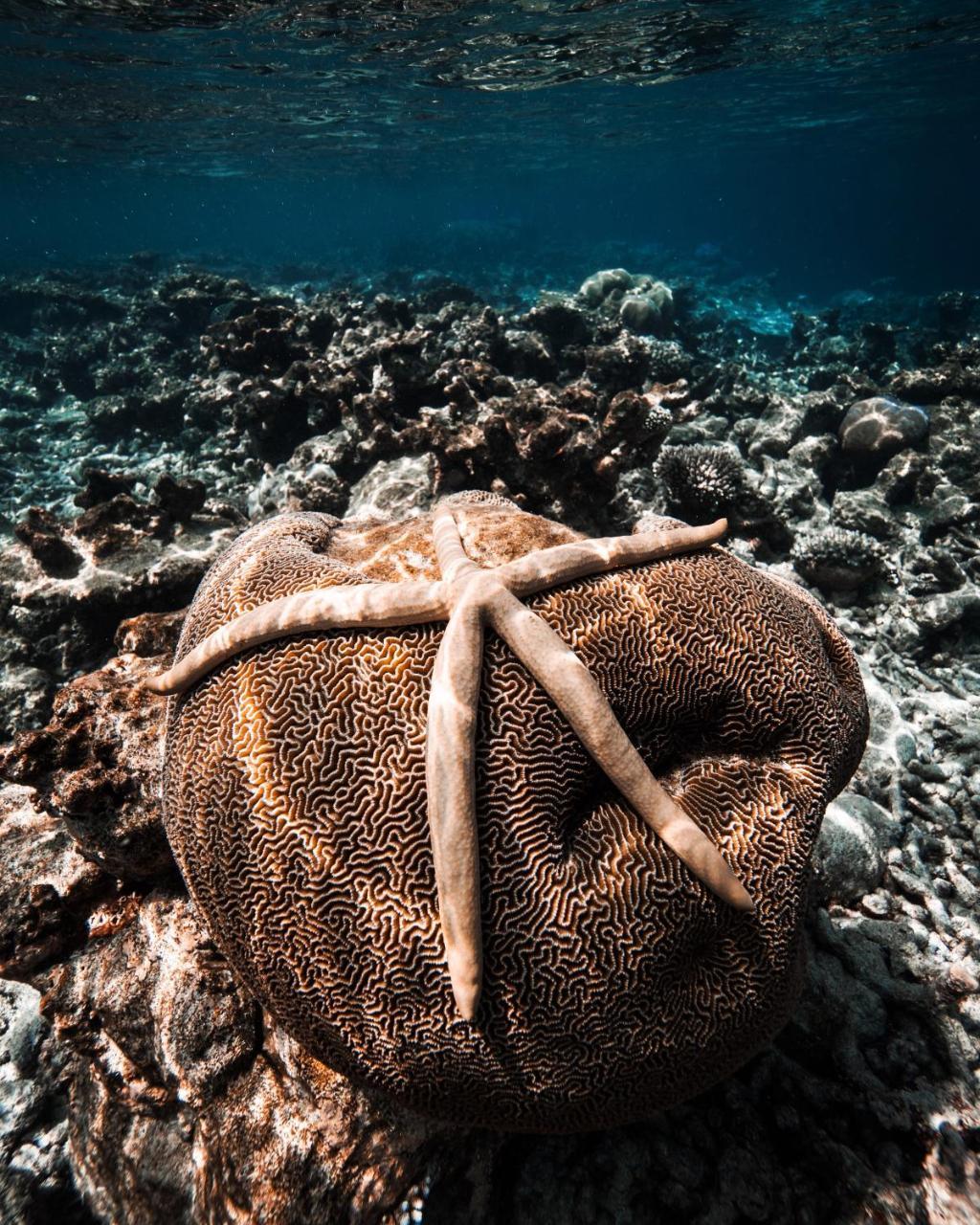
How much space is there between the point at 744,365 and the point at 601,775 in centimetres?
1796

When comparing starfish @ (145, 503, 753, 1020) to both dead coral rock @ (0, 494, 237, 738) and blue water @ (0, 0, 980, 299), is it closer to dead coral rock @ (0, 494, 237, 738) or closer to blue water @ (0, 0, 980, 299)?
dead coral rock @ (0, 494, 237, 738)

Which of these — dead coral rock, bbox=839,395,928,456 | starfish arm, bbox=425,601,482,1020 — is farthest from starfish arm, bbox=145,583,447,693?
dead coral rock, bbox=839,395,928,456

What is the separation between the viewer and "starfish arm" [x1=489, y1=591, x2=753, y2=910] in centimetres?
236

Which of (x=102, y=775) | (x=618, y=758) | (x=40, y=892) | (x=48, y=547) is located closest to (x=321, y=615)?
(x=618, y=758)

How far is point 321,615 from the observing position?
261cm

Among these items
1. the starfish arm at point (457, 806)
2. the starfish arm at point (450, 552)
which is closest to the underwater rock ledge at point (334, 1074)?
the starfish arm at point (457, 806)

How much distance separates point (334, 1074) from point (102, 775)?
205 centimetres

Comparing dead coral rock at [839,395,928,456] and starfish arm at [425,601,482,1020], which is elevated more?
starfish arm at [425,601,482,1020]

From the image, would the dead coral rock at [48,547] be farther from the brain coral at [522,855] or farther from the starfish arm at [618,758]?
the starfish arm at [618,758]

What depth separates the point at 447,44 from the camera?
2025 centimetres

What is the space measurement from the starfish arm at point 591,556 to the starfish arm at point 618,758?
35 cm

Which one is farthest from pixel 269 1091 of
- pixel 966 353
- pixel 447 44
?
pixel 447 44

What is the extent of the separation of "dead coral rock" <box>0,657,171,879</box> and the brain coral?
69cm

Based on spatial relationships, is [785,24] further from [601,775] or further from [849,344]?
[601,775]
